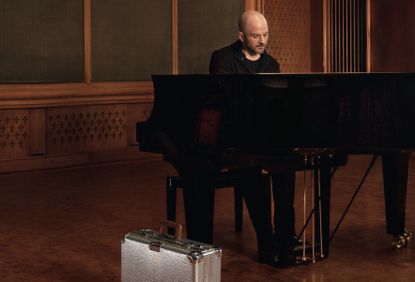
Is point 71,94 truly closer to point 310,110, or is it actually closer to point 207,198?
point 207,198

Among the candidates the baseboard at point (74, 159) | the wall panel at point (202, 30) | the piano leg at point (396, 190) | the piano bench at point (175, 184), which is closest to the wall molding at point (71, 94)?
the baseboard at point (74, 159)

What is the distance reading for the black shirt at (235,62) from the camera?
464 cm

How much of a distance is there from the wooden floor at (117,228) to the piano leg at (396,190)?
98 mm

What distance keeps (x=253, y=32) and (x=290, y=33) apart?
18.4 ft

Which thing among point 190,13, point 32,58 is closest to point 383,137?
point 32,58

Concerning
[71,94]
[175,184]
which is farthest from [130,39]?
[175,184]

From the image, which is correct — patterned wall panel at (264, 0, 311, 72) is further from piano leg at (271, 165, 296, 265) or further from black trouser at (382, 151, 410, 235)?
piano leg at (271, 165, 296, 265)

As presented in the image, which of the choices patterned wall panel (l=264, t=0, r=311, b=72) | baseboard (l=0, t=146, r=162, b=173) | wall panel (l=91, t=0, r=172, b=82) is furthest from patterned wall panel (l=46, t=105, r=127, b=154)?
patterned wall panel (l=264, t=0, r=311, b=72)

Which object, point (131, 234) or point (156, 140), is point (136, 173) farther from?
point (131, 234)

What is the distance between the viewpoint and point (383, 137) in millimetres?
3994

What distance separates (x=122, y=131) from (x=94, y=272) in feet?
14.5

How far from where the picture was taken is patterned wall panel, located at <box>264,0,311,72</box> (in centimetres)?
987

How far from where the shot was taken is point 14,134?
24.9 feet

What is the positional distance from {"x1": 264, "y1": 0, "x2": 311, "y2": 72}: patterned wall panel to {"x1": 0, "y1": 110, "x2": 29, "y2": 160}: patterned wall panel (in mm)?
3318
